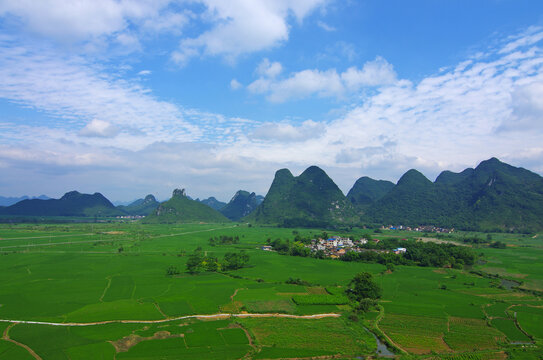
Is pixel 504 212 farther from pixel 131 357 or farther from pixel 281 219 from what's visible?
pixel 131 357

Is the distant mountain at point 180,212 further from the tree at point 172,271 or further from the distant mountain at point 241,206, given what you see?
the tree at point 172,271

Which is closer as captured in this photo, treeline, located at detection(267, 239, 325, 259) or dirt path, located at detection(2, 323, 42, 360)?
dirt path, located at detection(2, 323, 42, 360)

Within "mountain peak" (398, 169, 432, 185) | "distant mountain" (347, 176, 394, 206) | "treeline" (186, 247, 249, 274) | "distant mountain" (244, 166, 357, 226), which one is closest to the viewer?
"treeline" (186, 247, 249, 274)

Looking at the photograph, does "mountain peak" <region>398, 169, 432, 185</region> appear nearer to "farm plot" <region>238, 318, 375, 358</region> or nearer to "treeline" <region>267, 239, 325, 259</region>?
"treeline" <region>267, 239, 325, 259</region>

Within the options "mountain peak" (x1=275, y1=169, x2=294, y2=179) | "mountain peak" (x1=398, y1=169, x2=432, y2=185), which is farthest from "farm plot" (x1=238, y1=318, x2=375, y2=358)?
"mountain peak" (x1=398, y1=169, x2=432, y2=185)

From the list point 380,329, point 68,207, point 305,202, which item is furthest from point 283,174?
point 380,329

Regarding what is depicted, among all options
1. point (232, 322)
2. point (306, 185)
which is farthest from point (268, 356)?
point (306, 185)

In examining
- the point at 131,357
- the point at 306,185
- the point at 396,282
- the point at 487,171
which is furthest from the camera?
the point at 306,185

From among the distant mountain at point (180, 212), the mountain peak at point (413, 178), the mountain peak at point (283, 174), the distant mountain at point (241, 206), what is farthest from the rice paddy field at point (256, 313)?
the distant mountain at point (241, 206)
